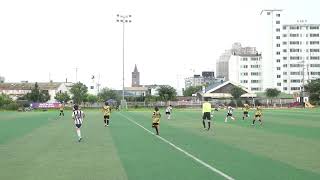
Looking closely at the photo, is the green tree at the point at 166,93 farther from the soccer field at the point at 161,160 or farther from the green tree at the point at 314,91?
the soccer field at the point at 161,160

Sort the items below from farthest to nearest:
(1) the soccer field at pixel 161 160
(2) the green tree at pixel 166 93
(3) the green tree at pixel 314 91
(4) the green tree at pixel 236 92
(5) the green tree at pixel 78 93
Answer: (5) the green tree at pixel 78 93 → (4) the green tree at pixel 236 92 → (2) the green tree at pixel 166 93 → (3) the green tree at pixel 314 91 → (1) the soccer field at pixel 161 160

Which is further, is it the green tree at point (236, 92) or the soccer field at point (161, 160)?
Answer: the green tree at point (236, 92)

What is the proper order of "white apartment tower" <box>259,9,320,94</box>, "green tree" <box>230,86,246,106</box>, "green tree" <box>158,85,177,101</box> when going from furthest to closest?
1. "white apartment tower" <box>259,9,320,94</box>
2. "green tree" <box>230,86,246,106</box>
3. "green tree" <box>158,85,177,101</box>

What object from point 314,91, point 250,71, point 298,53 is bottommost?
point 314,91

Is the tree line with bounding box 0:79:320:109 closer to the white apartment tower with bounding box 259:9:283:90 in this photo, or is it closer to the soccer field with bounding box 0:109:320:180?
the white apartment tower with bounding box 259:9:283:90

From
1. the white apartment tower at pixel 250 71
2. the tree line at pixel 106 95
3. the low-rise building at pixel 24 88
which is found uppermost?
the white apartment tower at pixel 250 71

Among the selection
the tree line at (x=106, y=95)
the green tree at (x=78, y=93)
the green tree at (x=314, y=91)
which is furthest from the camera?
the green tree at (x=78, y=93)

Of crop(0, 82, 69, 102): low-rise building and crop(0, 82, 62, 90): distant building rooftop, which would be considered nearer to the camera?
crop(0, 82, 69, 102): low-rise building

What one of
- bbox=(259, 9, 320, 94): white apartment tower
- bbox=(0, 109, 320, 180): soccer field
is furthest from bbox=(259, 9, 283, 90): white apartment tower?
bbox=(0, 109, 320, 180): soccer field

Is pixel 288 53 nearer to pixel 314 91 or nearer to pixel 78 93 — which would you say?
pixel 314 91

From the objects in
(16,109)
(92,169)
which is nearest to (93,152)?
(92,169)

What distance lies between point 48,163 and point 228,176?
5.65m

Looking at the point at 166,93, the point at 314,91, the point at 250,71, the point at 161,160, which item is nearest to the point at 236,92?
the point at 166,93

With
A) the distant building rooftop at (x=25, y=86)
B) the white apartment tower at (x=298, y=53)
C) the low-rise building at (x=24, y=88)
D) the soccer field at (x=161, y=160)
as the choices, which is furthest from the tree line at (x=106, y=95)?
the soccer field at (x=161, y=160)
